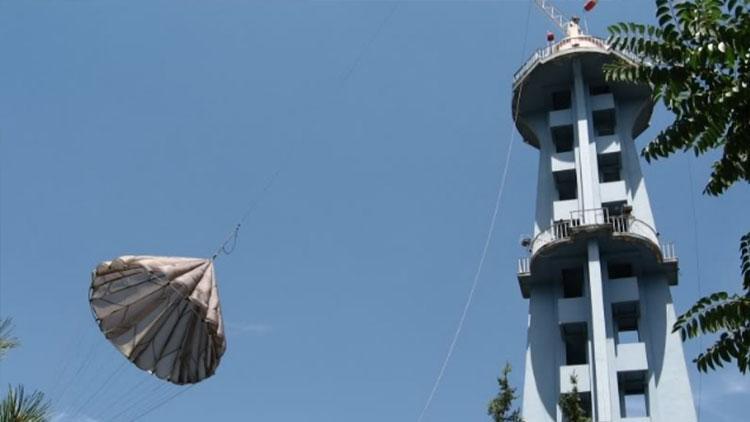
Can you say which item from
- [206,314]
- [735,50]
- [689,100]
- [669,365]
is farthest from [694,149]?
[669,365]

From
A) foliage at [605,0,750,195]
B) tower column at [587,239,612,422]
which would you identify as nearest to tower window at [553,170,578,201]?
tower column at [587,239,612,422]

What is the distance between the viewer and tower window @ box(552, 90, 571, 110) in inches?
1780

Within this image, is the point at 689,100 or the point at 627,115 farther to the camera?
the point at 627,115

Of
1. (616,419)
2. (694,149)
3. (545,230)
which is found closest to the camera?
(694,149)

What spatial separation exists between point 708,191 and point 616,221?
101 feet

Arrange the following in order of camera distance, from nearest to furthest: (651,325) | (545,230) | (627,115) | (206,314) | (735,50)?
(735,50) → (206,314) → (651,325) → (545,230) → (627,115)

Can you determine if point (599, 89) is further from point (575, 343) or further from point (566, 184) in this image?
point (575, 343)

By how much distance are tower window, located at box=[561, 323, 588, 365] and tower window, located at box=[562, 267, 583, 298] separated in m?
2.03

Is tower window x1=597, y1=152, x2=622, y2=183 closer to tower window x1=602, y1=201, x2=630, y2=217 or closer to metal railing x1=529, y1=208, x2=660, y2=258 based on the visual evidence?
tower window x1=602, y1=201, x2=630, y2=217

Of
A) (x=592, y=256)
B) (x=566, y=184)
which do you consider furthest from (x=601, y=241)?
(x=566, y=184)

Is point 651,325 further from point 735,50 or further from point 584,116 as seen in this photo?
point 735,50

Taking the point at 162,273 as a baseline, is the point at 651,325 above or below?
above

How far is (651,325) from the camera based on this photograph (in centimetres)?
3878

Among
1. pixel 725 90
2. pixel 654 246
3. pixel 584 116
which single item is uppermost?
pixel 584 116
